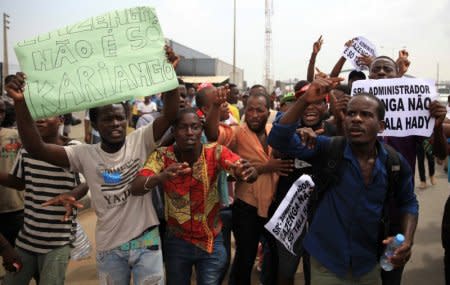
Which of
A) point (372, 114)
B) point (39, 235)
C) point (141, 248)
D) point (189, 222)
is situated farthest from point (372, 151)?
point (39, 235)

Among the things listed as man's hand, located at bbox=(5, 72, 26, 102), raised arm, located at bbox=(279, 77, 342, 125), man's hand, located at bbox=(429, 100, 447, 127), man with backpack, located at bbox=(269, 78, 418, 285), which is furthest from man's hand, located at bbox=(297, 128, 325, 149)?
man's hand, located at bbox=(5, 72, 26, 102)

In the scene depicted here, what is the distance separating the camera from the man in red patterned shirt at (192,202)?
8.80ft

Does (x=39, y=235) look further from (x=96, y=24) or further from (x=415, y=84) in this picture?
(x=415, y=84)

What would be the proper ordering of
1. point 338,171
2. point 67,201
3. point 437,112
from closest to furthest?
point 338,171 → point 67,201 → point 437,112

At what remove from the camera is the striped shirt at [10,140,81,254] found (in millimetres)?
2768

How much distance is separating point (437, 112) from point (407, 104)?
0.22m

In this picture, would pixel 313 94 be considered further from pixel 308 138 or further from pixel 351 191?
pixel 351 191

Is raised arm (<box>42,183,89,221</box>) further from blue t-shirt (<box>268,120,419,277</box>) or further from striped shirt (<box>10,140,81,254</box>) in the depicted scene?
blue t-shirt (<box>268,120,419,277</box>)

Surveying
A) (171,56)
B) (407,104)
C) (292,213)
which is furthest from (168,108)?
Result: (407,104)

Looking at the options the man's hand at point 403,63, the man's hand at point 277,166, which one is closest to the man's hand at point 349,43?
the man's hand at point 403,63

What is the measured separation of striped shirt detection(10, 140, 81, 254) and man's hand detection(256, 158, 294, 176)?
4.63ft

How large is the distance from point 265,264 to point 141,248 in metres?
1.48

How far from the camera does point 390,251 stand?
2.37 m

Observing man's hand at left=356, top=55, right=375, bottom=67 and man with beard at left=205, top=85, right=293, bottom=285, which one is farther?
man's hand at left=356, top=55, right=375, bottom=67
